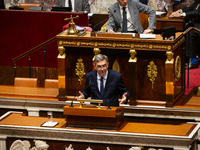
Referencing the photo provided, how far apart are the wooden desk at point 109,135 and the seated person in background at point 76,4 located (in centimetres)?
431

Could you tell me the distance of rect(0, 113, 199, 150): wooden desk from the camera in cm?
450

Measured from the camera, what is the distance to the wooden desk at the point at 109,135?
4504 mm

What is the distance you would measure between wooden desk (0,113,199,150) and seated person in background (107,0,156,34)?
1864 mm

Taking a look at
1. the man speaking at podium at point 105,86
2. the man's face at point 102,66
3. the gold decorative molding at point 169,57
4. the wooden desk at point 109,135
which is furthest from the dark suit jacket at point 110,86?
the gold decorative molding at point 169,57

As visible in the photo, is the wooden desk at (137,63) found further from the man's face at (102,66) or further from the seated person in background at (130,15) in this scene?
the man's face at (102,66)

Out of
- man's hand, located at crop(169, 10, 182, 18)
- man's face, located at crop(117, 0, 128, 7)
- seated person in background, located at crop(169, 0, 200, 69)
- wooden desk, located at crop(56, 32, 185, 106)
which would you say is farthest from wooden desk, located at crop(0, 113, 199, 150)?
man's hand, located at crop(169, 10, 182, 18)

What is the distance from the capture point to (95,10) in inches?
425

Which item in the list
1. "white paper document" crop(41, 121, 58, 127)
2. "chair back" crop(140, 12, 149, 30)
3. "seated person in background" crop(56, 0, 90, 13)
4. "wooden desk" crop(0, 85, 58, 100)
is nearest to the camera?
"white paper document" crop(41, 121, 58, 127)

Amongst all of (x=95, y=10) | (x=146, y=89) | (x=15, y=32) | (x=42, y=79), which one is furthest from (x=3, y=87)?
(x=95, y=10)

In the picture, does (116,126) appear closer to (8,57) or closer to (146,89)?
(146,89)

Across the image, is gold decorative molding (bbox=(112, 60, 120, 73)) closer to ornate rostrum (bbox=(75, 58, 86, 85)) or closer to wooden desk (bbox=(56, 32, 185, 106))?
wooden desk (bbox=(56, 32, 185, 106))

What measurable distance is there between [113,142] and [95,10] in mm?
6554

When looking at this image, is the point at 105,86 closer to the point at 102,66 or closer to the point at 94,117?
the point at 102,66

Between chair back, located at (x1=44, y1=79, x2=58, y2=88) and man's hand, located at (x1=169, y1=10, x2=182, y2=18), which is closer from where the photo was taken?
chair back, located at (x1=44, y1=79, x2=58, y2=88)
